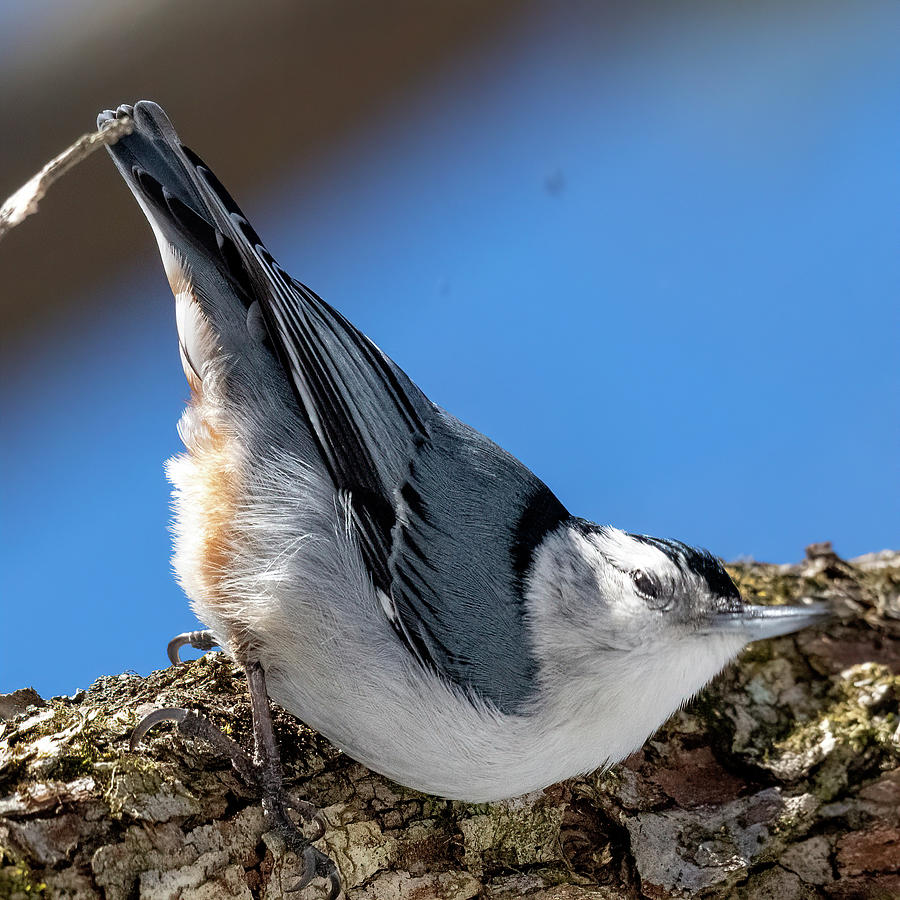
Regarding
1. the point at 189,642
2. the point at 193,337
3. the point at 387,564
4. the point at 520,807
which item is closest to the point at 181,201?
the point at 193,337

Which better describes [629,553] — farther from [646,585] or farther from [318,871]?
[318,871]

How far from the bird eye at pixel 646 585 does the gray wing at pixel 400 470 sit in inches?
6.2

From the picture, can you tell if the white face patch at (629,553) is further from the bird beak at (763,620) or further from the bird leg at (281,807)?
the bird leg at (281,807)

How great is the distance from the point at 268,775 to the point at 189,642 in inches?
19.6

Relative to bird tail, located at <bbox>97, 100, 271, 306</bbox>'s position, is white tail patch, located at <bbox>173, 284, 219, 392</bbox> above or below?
below

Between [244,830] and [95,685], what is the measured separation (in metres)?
0.38

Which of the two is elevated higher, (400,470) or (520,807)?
(400,470)

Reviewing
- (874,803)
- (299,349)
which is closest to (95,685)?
(299,349)

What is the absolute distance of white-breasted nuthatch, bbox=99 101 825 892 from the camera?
1174mm

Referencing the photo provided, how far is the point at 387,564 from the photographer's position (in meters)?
1.21

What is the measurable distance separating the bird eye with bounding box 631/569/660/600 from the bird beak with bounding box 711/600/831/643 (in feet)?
0.31

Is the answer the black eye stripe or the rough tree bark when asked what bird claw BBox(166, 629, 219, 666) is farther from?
the black eye stripe

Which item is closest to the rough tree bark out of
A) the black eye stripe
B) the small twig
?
the black eye stripe

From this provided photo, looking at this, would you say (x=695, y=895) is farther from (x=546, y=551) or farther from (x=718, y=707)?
(x=546, y=551)
